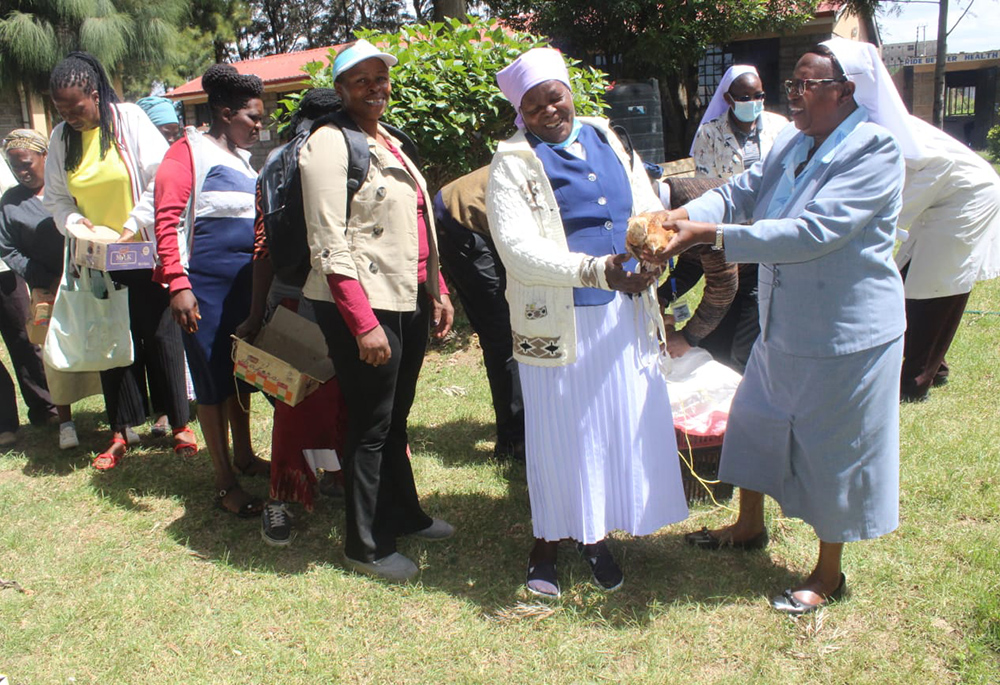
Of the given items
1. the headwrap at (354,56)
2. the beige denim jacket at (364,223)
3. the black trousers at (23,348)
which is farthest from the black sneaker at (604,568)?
the black trousers at (23,348)

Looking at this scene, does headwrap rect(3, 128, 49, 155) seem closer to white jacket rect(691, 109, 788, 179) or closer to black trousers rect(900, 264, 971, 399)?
white jacket rect(691, 109, 788, 179)

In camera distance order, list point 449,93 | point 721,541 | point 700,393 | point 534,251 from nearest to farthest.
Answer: point 534,251
point 721,541
point 700,393
point 449,93

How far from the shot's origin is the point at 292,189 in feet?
9.71

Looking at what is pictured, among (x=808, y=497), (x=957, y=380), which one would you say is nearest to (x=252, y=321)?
(x=808, y=497)

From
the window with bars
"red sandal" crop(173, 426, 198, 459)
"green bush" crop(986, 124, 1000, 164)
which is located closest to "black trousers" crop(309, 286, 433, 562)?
"red sandal" crop(173, 426, 198, 459)

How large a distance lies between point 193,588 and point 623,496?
6.01 ft

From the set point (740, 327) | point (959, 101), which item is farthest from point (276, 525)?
point (959, 101)

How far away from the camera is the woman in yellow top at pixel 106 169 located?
4125 mm

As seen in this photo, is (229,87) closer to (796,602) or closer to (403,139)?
(403,139)

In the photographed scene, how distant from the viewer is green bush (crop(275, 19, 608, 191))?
5930mm

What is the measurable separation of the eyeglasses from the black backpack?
4.93 feet

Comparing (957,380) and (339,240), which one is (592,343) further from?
(957,380)

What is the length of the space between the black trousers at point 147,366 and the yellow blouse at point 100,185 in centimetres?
37

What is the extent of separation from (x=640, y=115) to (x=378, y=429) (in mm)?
9671
